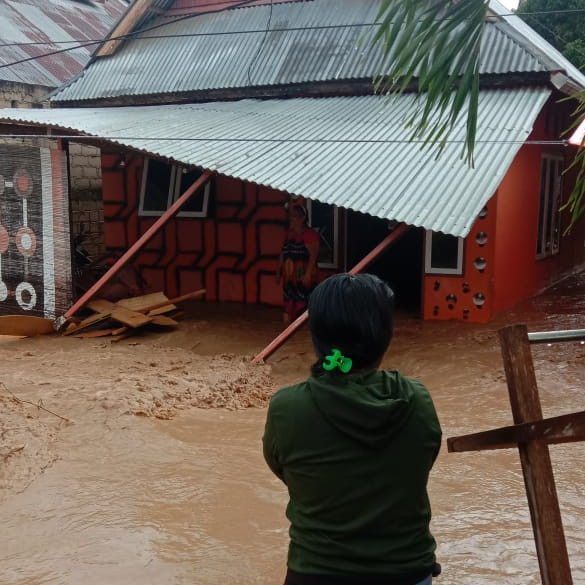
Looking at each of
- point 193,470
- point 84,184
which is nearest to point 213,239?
point 84,184

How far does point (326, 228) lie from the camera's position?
973 centimetres

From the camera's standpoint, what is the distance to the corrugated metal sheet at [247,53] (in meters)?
9.91

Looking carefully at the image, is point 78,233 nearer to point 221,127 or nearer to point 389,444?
point 221,127

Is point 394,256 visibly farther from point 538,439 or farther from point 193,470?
point 538,439

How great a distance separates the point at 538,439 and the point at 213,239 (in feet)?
29.2

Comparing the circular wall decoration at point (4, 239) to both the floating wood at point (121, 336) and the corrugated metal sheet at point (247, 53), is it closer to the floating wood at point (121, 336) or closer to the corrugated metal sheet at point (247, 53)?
the floating wood at point (121, 336)

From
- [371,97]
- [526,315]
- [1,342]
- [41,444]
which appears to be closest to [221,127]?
[371,97]

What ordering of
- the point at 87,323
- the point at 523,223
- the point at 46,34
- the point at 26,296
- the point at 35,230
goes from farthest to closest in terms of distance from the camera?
the point at 46,34 → the point at 523,223 → the point at 26,296 → the point at 35,230 → the point at 87,323

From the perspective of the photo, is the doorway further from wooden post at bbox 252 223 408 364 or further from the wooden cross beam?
the wooden cross beam

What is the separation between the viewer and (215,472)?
4328 mm


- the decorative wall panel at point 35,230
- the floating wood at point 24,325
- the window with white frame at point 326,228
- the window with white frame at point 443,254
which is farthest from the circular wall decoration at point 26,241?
the window with white frame at point 443,254

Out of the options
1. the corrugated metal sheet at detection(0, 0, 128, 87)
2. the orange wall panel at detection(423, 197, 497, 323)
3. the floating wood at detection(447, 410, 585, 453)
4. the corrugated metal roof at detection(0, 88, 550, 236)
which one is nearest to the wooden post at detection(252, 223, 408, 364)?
the corrugated metal roof at detection(0, 88, 550, 236)

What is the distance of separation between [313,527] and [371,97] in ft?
28.0

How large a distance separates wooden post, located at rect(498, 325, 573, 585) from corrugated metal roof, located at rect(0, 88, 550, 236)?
435 centimetres
